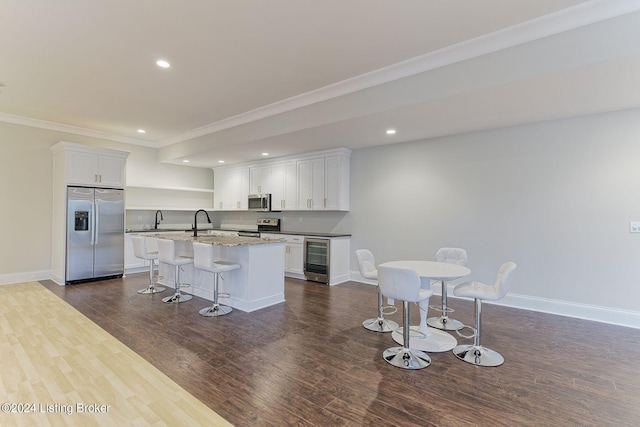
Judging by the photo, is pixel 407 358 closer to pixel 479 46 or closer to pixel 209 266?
pixel 209 266

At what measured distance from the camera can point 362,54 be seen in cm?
328

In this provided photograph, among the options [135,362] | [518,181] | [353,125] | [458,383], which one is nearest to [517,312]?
[518,181]

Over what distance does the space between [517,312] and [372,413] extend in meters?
3.18

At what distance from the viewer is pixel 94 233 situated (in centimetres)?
577

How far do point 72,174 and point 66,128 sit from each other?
1219mm

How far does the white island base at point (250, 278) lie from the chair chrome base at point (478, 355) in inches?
99.7

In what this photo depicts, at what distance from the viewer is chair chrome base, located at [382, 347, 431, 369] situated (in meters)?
2.70

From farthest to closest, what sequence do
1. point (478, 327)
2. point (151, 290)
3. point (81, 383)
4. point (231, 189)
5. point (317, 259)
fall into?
point (231, 189)
point (317, 259)
point (151, 290)
point (478, 327)
point (81, 383)

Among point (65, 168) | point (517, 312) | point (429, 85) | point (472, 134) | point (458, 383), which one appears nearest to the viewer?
point (458, 383)

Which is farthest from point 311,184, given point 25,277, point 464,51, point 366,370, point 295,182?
point 25,277

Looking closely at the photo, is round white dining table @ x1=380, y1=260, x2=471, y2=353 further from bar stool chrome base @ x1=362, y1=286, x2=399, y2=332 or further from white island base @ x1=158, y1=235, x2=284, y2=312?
white island base @ x1=158, y1=235, x2=284, y2=312

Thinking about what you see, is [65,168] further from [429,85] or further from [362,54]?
[429,85]

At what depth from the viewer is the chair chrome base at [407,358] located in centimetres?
270

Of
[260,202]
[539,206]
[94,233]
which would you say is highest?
[260,202]
